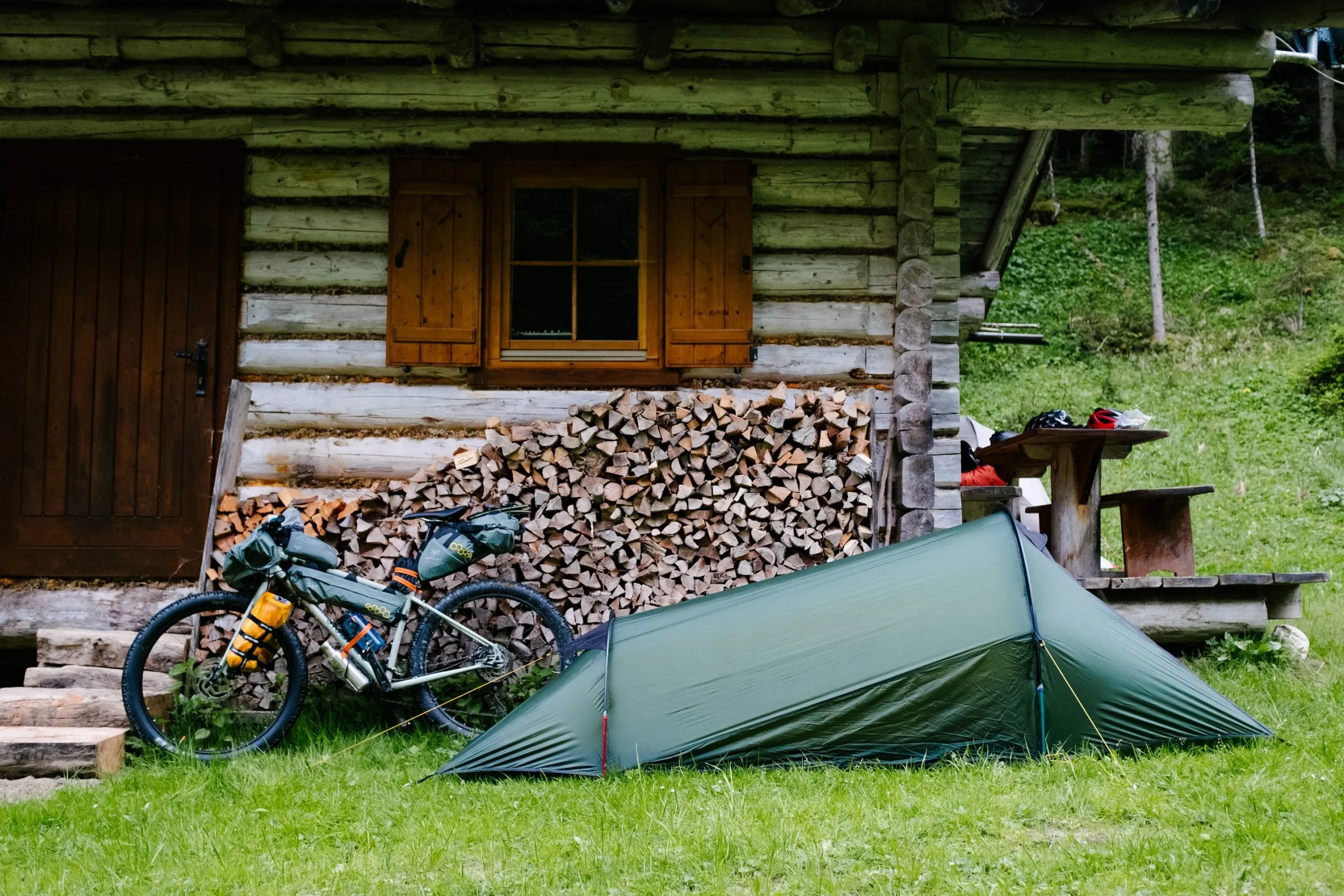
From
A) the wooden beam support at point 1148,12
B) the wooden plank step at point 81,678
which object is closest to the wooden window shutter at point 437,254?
the wooden plank step at point 81,678

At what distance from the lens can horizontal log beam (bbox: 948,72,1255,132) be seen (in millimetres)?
5789

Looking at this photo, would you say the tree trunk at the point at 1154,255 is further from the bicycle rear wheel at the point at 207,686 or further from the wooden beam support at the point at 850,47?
the bicycle rear wheel at the point at 207,686

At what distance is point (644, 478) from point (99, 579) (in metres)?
3.02

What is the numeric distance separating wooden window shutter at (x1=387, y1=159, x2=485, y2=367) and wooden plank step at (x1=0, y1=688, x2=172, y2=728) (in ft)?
6.89

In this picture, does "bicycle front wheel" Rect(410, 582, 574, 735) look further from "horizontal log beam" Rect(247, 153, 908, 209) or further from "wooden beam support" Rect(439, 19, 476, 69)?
"wooden beam support" Rect(439, 19, 476, 69)

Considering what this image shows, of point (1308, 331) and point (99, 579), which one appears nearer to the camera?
point (99, 579)

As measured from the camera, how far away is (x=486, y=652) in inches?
195

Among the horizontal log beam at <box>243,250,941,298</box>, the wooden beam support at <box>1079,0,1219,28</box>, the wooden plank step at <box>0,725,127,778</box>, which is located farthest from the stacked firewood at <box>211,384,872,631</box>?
the wooden beam support at <box>1079,0,1219,28</box>

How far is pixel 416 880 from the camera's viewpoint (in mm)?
2998

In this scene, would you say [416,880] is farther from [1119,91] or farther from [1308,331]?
[1308,331]

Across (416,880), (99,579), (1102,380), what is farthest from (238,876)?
(1102,380)

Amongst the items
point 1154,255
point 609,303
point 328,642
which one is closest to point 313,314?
point 609,303

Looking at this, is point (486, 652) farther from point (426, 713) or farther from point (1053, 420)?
point (1053, 420)

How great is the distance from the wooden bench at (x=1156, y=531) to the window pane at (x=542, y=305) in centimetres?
340
